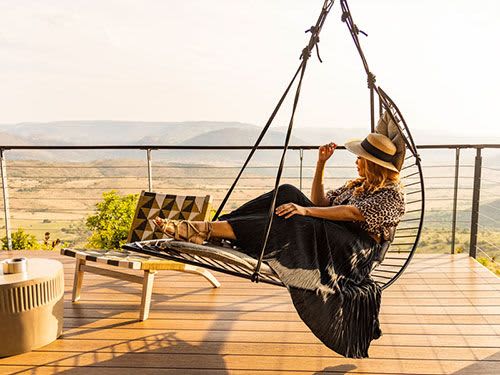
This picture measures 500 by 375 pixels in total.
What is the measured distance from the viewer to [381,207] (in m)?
2.19

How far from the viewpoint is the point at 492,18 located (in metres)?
14.7

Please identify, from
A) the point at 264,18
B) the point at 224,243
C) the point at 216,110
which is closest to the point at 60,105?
the point at 216,110

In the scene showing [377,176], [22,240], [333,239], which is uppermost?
[377,176]

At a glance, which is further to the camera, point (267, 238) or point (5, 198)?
point (5, 198)

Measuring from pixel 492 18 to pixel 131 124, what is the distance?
13.9 meters

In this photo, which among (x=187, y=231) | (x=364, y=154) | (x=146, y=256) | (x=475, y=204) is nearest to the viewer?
(x=187, y=231)

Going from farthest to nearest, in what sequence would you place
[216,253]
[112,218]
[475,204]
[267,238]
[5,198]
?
[112,218], [5,198], [475,204], [267,238], [216,253]

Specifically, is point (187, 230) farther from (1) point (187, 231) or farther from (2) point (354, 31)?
(2) point (354, 31)

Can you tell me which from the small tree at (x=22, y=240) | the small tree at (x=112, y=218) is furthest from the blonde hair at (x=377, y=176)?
the small tree at (x=22, y=240)

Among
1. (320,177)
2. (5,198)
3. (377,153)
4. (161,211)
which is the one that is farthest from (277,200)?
(5,198)

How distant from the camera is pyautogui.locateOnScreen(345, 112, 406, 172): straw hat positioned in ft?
7.47

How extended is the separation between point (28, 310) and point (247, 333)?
1013mm

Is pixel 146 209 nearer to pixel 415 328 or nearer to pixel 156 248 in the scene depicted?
pixel 156 248

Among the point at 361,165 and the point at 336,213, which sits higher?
the point at 361,165
